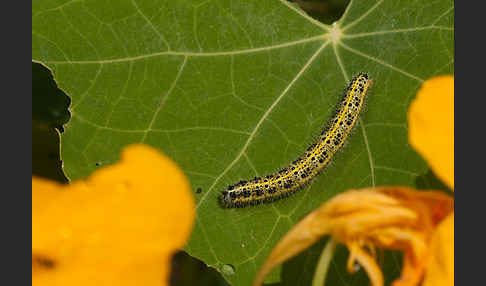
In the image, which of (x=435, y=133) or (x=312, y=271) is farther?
(x=312, y=271)

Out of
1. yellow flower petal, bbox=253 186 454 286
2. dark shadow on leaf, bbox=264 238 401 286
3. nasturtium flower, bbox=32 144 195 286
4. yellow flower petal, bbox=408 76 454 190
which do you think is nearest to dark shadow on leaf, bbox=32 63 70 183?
nasturtium flower, bbox=32 144 195 286

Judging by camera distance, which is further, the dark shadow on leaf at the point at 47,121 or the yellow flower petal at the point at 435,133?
the dark shadow on leaf at the point at 47,121

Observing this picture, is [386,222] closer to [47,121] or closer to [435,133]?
[435,133]

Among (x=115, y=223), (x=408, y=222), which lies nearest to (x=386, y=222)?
(x=408, y=222)

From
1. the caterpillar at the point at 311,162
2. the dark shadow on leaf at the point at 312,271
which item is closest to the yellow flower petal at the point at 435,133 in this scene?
the caterpillar at the point at 311,162

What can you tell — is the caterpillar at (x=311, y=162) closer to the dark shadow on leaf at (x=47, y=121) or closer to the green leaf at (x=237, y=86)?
the green leaf at (x=237, y=86)

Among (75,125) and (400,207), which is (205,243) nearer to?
(75,125)

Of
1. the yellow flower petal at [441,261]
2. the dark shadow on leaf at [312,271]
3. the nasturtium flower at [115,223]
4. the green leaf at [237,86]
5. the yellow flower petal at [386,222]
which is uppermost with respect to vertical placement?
the green leaf at [237,86]
